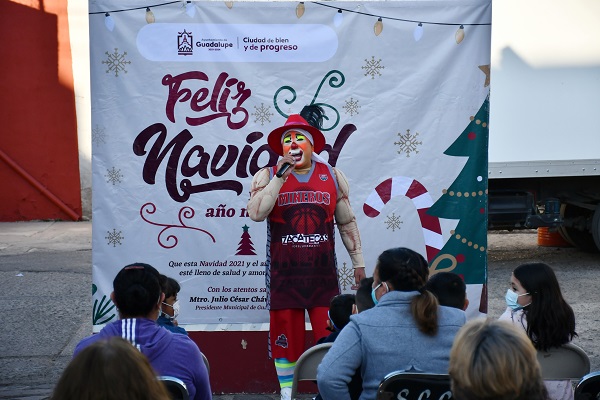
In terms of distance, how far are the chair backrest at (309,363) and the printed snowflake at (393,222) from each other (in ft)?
7.16

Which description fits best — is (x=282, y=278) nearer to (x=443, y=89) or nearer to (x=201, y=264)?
(x=201, y=264)

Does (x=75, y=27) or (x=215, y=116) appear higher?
(x=75, y=27)

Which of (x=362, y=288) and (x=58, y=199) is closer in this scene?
(x=362, y=288)

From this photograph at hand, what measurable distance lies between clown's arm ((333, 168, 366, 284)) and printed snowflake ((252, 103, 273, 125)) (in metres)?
0.61

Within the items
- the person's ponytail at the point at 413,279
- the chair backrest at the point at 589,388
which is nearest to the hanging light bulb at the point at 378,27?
the person's ponytail at the point at 413,279

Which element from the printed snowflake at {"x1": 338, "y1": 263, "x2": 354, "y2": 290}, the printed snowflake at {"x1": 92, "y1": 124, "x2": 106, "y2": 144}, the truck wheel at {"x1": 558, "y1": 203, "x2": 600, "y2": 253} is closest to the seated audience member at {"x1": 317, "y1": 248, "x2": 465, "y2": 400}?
the printed snowflake at {"x1": 338, "y1": 263, "x2": 354, "y2": 290}

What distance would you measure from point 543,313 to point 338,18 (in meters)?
2.68

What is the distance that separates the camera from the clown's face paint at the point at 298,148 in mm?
5617

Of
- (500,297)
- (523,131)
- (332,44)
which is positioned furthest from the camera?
(523,131)

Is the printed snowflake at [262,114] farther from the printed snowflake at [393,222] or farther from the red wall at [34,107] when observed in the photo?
the red wall at [34,107]

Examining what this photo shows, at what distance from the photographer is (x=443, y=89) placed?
20.0 ft

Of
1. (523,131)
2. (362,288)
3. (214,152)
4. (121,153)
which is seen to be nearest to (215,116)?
(214,152)

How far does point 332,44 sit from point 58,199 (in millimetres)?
10681

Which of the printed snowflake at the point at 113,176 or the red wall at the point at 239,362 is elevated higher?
the printed snowflake at the point at 113,176
